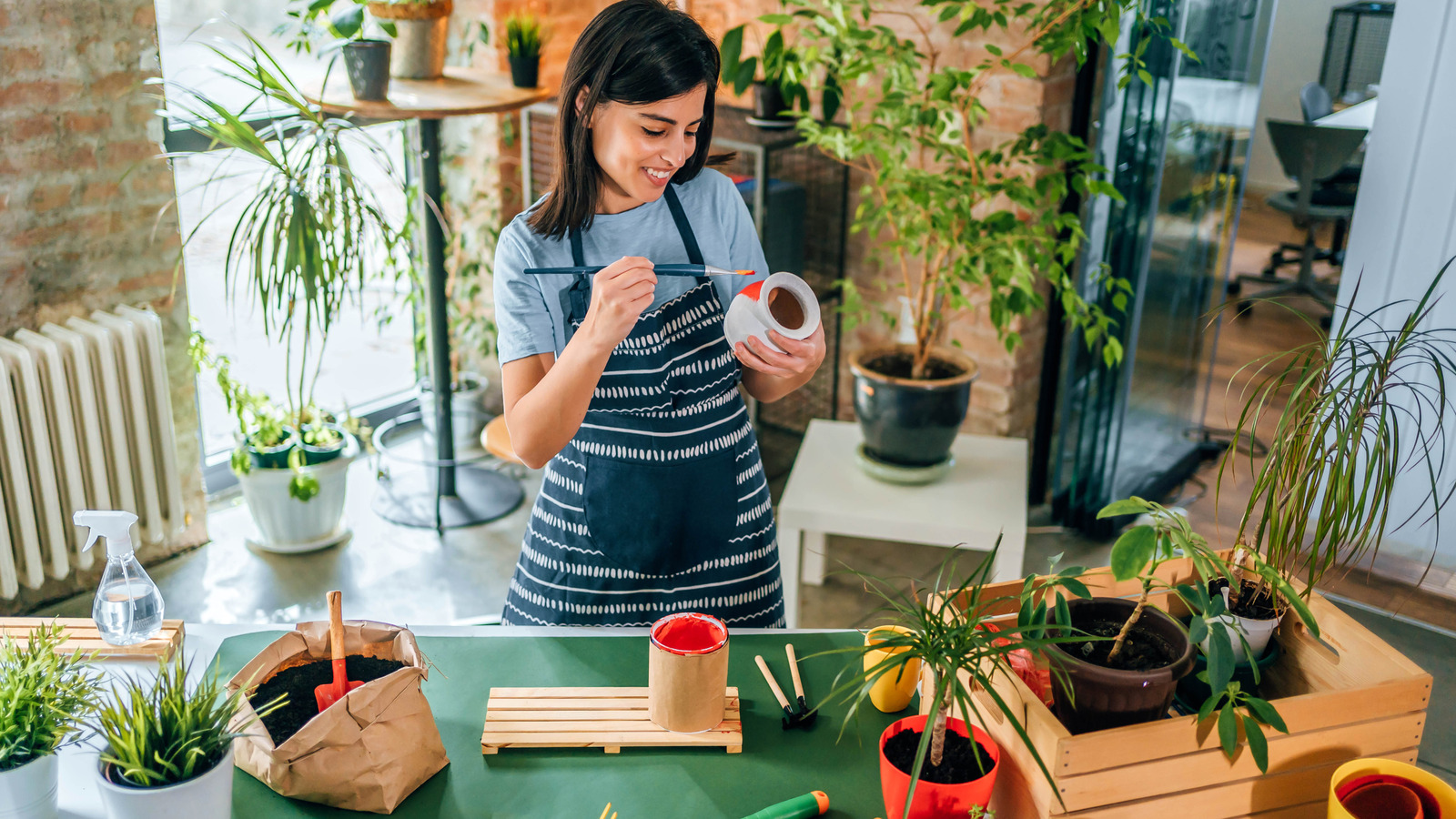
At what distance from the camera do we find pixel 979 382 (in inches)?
137

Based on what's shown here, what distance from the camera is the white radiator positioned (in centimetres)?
274

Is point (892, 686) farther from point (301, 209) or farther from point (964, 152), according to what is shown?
point (301, 209)

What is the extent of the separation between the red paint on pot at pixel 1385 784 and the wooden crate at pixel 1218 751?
0.16ft

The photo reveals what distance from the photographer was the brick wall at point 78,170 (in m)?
2.69

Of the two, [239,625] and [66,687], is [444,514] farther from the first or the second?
[66,687]

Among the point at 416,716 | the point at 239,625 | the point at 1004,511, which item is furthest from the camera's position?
the point at 1004,511

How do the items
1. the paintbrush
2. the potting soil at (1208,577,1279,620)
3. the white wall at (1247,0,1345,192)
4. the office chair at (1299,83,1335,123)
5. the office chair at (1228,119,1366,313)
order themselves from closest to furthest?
the potting soil at (1208,577,1279,620)
the paintbrush
the office chair at (1228,119,1366,313)
the office chair at (1299,83,1335,123)
the white wall at (1247,0,1345,192)

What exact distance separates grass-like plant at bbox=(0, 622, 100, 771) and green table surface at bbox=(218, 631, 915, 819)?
0.18m

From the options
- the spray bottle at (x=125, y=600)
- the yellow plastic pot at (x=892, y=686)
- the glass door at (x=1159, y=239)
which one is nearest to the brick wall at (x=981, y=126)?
the glass door at (x=1159, y=239)

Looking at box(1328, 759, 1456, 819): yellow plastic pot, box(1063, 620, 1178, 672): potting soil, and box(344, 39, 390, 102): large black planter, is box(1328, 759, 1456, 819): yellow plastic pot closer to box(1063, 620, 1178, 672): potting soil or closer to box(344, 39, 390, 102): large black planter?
box(1063, 620, 1178, 672): potting soil

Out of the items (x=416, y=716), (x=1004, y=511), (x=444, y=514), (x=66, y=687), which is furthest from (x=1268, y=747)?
(x=444, y=514)

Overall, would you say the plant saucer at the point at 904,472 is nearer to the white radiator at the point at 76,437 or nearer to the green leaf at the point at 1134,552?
the green leaf at the point at 1134,552

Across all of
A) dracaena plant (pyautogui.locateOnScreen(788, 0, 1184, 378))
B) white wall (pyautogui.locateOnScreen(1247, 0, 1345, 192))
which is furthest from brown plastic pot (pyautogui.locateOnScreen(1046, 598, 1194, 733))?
white wall (pyautogui.locateOnScreen(1247, 0, 1345, 192))

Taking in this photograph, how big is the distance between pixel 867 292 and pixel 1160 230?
92cm
